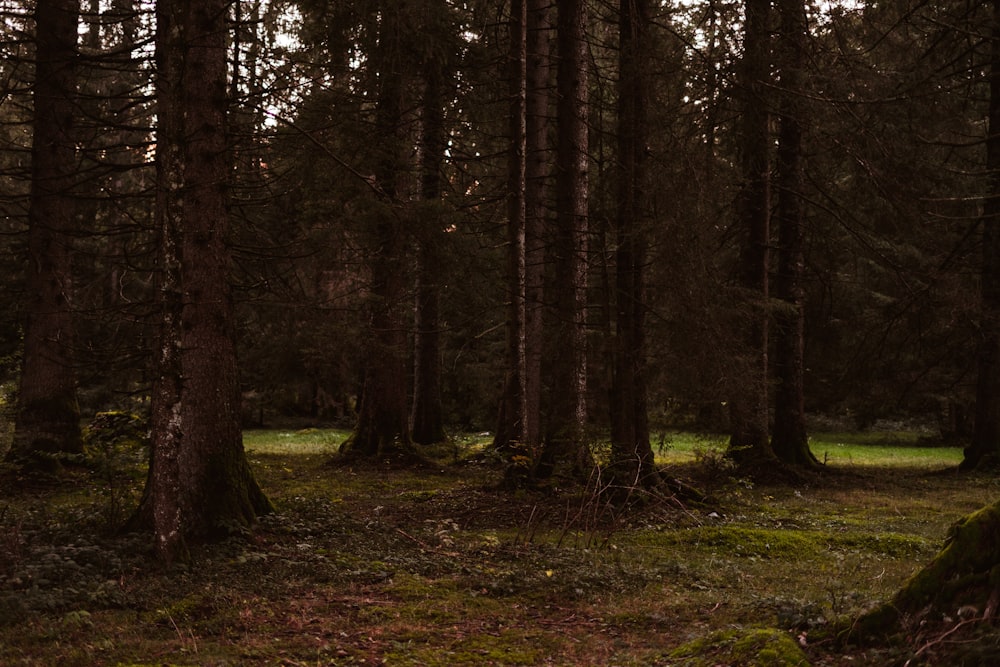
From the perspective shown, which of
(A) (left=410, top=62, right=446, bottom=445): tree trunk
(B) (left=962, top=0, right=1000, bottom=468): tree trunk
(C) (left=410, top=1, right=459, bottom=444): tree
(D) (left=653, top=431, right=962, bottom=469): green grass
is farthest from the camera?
(D) (left=653, top=431, right=962, bottom=469): green grass

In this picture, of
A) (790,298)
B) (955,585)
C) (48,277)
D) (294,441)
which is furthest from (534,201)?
(294,441)

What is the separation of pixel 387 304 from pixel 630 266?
6094 millimetres

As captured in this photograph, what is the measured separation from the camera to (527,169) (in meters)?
15.1

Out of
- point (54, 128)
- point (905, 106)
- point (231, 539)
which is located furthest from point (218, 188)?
point (905, 106)

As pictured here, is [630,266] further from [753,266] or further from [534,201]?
[753,266]

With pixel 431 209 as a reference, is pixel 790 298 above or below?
below

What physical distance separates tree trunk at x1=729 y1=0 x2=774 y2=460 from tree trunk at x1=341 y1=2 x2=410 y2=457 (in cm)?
604

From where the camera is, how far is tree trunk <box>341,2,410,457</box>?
1537 centimetres

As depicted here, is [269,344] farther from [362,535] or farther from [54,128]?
[362,535]

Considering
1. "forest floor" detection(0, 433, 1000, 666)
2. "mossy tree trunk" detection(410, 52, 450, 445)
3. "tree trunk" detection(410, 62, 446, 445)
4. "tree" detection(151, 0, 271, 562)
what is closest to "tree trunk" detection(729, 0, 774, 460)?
"forest floor" detection(0, 433, 1000, 666)

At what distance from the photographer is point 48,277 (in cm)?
1345

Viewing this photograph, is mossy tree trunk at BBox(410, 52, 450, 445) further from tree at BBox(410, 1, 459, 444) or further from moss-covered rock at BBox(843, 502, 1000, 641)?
moss-covered rock at BBox(843, 502, 1000, 641)

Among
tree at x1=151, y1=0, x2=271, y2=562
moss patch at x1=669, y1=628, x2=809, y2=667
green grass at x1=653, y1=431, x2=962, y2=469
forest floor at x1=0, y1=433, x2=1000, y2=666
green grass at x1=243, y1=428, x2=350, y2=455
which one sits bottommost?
green grass at x1=653, y1=431, x2=962, y2=469

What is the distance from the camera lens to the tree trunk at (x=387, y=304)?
15367 millimetres
